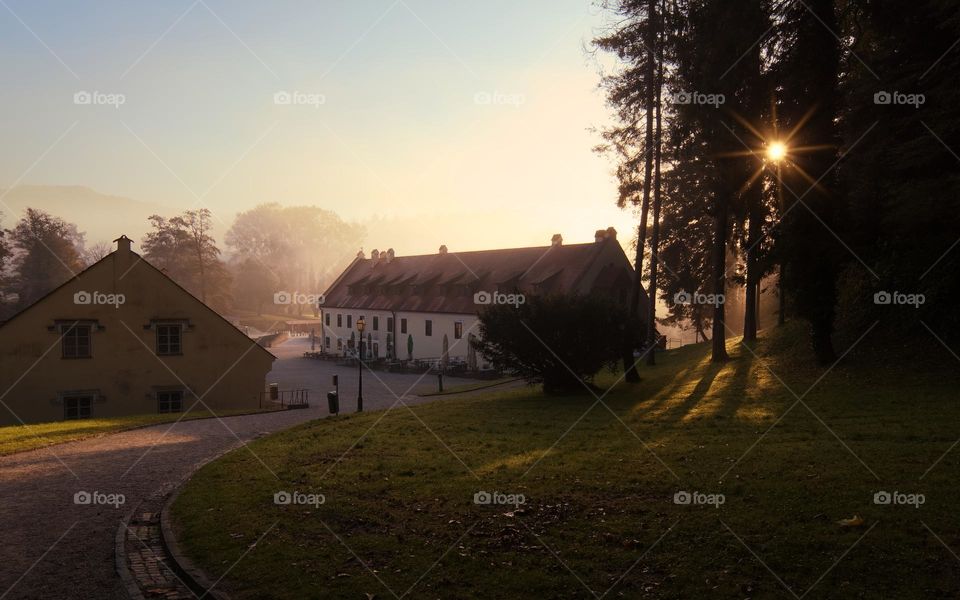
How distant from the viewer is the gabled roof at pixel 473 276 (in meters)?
45.8

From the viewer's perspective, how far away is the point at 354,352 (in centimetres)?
5969

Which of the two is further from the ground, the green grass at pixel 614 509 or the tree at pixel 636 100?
the tree at pixel 636 100

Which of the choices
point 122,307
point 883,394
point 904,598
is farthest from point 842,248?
point 122,307

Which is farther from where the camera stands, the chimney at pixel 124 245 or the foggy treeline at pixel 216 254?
the foggy treeline at pixel 216 254

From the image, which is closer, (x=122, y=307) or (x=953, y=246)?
(x=953, y=246)

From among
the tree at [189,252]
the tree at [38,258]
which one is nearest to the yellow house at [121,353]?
the tree at [38,258]

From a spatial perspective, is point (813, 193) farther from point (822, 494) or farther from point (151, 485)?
point (151, 485)

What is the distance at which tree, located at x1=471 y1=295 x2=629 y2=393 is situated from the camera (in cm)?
2331

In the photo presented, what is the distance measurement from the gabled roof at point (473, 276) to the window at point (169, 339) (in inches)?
746

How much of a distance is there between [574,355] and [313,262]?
140 meters

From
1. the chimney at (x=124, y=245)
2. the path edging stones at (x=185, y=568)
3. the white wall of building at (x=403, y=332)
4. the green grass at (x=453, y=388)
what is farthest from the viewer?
the white wall of building at (x=403, y=332)

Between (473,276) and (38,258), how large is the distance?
57069mm

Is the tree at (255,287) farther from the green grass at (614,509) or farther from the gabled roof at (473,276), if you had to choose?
the green grass at (614,509)

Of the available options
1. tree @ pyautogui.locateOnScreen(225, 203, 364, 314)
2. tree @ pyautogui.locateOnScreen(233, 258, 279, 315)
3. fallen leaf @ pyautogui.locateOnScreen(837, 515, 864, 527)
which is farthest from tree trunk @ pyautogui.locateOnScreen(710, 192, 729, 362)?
tree @ pyautogui.locateOnScreen(225, 203, 364, 314)
